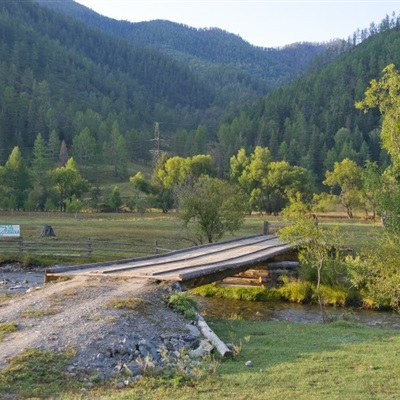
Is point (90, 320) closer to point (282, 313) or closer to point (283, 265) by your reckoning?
point (282, 313)

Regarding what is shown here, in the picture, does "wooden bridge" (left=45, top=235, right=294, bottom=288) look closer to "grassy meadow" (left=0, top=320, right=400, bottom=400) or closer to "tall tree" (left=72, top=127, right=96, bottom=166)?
"grassy meadow" (left=0, top=320, right=400, bottom=400)

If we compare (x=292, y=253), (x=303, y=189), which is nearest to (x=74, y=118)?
(x=303, y=189)

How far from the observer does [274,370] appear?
12102mm

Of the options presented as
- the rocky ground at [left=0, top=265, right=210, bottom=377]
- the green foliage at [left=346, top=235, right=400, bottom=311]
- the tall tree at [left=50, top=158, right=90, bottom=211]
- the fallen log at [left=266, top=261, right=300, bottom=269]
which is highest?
the green foliage at [left=346, top=235, right=400, bottom=311]

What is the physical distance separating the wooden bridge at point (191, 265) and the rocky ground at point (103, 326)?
5.08 feet

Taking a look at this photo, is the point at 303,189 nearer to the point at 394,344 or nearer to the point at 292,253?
the point at 292,253

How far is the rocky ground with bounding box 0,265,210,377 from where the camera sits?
1266 cm

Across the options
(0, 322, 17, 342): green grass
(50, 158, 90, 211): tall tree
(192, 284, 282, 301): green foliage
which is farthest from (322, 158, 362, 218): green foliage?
(0, 322, 17, 342): green grass

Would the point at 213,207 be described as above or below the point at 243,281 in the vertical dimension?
above

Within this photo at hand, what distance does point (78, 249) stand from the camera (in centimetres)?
4019

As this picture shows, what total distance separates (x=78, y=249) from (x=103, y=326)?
26745 mm

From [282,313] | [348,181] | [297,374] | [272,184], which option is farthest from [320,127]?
[297,374]

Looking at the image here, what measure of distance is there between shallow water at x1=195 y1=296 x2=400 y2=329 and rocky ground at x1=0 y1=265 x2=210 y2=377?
579 cm

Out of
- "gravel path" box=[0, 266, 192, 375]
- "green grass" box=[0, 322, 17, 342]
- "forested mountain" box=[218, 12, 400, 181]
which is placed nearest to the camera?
"gravel path" box=[0, 266, 192, 375]
